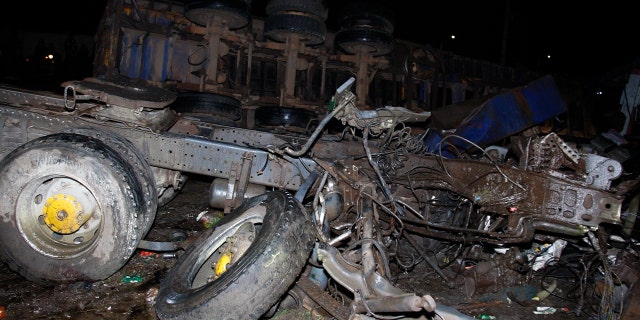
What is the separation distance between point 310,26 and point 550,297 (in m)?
5.66

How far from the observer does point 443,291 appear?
335 centimetres

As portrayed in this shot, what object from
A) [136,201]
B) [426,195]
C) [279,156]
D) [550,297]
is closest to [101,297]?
[136,201]

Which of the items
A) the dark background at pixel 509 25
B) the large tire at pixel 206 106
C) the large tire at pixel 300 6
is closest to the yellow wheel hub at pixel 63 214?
the large tire at pixel 206 106

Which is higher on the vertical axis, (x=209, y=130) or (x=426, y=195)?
(x=209, y=130)

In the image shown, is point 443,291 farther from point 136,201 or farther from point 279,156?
point 136,201

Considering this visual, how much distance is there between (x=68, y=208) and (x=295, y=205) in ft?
5.56

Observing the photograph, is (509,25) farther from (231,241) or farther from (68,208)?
(68,208)

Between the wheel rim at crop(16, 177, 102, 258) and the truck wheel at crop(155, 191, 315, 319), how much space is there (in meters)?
0.80

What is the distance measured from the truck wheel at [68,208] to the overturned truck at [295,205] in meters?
0.01

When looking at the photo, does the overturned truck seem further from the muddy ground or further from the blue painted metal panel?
the blue painted metal panel

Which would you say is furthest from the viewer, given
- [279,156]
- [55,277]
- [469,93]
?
[469,93]

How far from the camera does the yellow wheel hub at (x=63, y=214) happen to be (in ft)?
8.39

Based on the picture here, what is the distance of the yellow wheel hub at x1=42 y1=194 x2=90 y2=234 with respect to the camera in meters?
2.56

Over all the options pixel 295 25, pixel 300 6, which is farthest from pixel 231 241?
pixel 300 6
